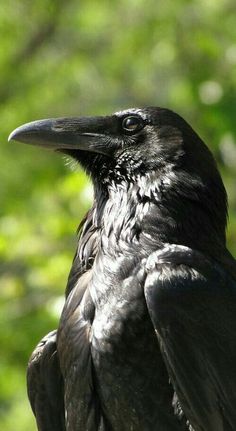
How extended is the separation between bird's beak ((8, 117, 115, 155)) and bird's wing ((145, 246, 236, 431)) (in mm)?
666

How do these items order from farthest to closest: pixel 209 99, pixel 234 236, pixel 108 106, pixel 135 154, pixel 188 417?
1. pixel 108 106
2. pixel 209 99
3. pixel 234 236
4. pixel 135 154
5. pixel 188 417

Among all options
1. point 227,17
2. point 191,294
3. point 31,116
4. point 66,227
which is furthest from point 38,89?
point 191,294

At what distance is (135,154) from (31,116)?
16.7 feet

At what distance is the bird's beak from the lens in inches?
182

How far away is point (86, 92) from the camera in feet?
34.4

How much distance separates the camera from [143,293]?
4.25 meters

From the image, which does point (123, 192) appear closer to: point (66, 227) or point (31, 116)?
point (66, 227)

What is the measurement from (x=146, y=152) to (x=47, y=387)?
1.04 m

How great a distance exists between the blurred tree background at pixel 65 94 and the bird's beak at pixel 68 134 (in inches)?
87.1

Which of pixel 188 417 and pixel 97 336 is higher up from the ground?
pixel 97 336

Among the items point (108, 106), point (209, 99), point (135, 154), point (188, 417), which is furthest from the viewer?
point (108, 106)

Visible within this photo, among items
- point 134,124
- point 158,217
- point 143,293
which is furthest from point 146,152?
point 143,293

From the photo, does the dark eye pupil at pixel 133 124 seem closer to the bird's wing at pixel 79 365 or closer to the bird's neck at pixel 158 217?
the bird's neck at pixel 158 217

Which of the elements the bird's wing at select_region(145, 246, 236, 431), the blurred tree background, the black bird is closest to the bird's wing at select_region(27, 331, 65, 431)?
the black bird
